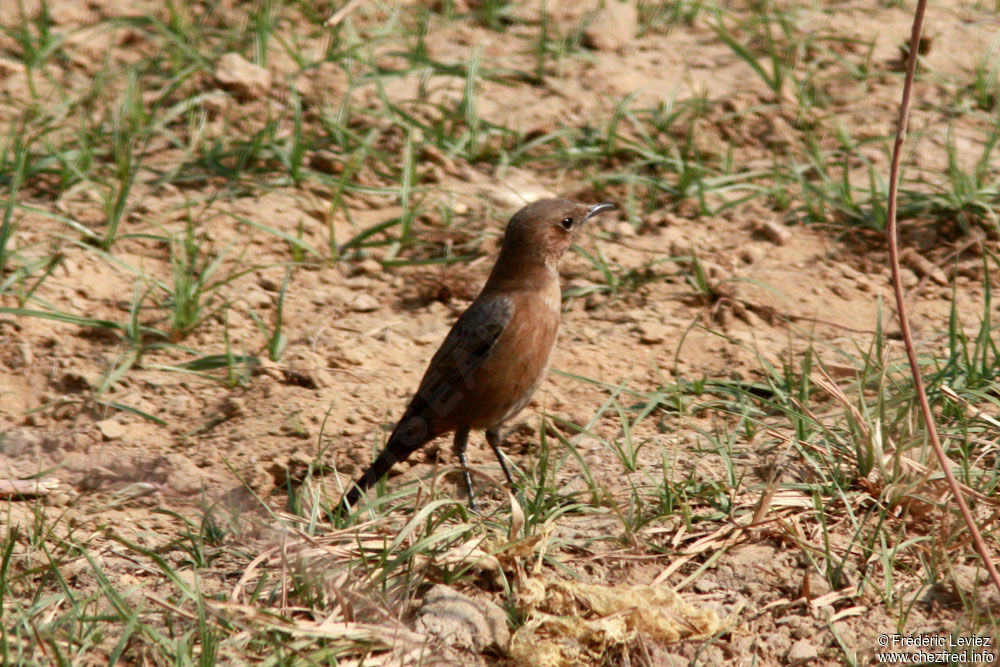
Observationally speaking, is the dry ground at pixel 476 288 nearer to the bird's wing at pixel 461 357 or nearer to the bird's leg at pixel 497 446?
the bird's leg at pixel 497 446

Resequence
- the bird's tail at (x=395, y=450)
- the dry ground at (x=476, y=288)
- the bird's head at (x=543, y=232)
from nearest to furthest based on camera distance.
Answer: the dry ground at (x=476, y=288)
the bird's tail at (x=395, y=450)
the bird's head at (x=543, y=232)

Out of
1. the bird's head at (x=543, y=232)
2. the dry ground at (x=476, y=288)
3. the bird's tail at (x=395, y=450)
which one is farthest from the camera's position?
the bird's head at (x=543, y=232)

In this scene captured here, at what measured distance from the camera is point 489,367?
4516mm

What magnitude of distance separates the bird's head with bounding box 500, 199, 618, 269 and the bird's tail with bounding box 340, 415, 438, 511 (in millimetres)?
847

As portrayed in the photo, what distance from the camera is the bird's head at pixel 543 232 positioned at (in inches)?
190

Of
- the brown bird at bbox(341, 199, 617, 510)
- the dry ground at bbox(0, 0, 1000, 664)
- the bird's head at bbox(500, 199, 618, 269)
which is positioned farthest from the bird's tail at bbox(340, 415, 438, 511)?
the bird's head at bbox(500, 199, 618, 269)

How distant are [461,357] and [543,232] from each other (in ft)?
2.25

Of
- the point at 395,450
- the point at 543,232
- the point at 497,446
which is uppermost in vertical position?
the point at 543,232

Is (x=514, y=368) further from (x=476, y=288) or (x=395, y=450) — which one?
(x=476, y=288)

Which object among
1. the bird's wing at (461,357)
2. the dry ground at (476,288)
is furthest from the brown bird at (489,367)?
the dry ground at (476,288)

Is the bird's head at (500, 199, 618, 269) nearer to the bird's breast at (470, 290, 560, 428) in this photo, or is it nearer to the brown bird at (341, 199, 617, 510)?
the brown bird at (341, 199, 617, 510)

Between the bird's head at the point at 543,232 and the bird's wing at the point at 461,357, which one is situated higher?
the bird's head at the point at 543,232

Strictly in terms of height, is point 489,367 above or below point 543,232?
below

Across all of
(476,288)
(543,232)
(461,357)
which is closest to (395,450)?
(461,357)
